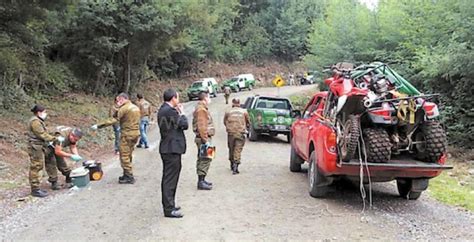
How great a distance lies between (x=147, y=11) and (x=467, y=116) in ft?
54.0

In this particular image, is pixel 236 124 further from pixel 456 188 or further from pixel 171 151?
pixel 456 188

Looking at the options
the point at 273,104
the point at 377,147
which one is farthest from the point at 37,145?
the point at 273,104

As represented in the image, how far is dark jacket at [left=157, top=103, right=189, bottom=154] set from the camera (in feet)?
24.6

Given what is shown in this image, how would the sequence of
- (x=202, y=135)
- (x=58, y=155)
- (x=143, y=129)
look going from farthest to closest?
(x=143, y=129), (x=202, y=135), (x=58, y=155)

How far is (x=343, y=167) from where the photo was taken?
7.86m

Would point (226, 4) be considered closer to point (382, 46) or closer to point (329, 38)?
point (329, 38)

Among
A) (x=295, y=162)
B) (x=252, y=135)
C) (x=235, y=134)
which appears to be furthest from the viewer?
(x=252, y=135)

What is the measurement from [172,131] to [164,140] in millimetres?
175

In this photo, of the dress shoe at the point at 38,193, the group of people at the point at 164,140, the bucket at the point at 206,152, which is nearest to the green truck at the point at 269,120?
the group of people at the point at 164,140

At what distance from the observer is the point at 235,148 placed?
37.5 feet

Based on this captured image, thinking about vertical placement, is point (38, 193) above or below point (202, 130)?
below

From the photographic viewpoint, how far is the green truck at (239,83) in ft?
164

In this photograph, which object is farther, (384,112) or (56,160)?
(56,160)

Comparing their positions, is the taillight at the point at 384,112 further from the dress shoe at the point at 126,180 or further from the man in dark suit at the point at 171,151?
the dress shoe at the point at 126,180
